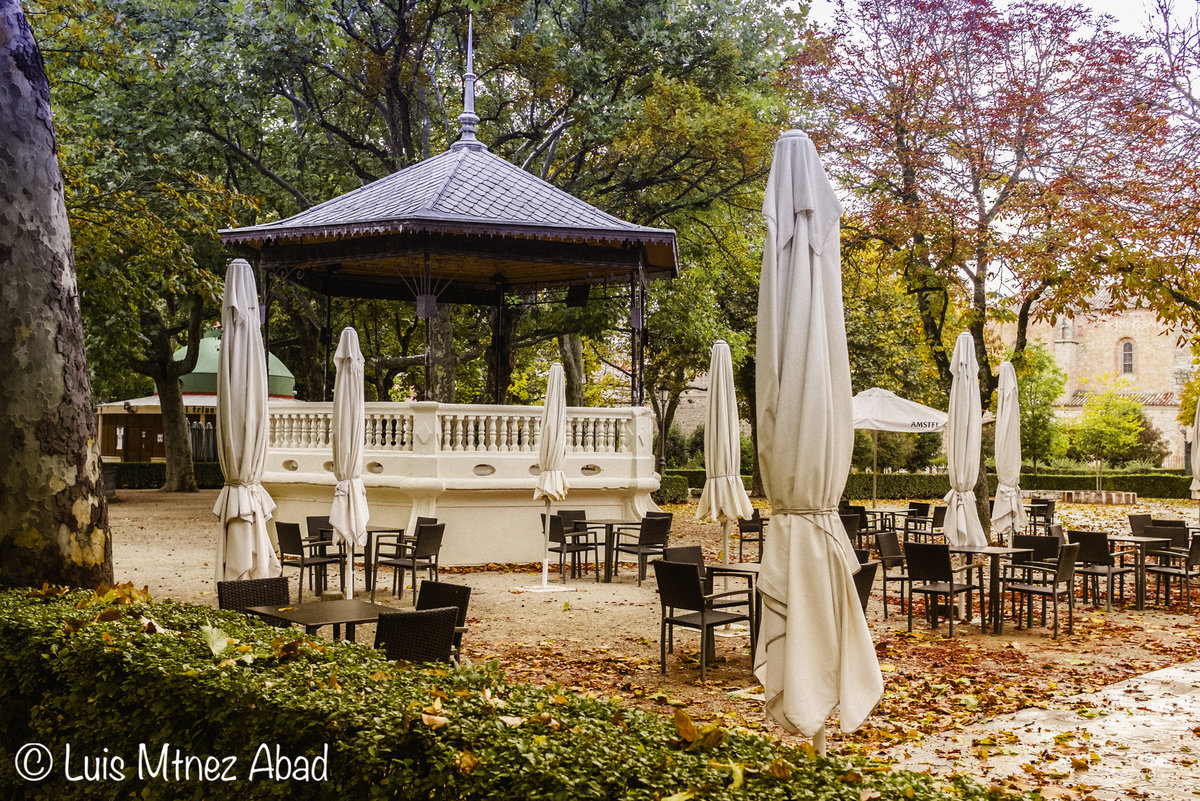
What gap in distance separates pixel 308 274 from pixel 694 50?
9.79 meters

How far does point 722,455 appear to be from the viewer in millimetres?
11352

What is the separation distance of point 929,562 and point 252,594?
6690mm

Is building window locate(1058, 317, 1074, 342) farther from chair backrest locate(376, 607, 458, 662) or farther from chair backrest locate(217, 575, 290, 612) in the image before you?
chair backrest locate(376, 607, 458, 662)

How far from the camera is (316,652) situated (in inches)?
176

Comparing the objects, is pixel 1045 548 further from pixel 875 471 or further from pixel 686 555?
pixel 875 471

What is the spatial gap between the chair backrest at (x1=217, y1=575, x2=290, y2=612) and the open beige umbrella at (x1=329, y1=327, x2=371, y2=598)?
3.01 metres

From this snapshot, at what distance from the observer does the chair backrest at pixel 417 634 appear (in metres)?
5.77

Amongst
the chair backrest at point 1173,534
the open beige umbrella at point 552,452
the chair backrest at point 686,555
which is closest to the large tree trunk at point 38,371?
the chair backrest at point 686,555

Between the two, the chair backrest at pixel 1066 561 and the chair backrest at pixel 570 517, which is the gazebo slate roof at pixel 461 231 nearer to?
the chair backrest at pixel 570 517

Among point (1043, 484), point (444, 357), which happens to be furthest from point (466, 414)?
point (1043, 484)

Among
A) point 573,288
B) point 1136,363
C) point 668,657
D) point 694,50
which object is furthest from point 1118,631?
point 1136,363

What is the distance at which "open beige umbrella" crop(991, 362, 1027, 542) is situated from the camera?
46.2 feet

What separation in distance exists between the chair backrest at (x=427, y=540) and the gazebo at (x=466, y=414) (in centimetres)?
381

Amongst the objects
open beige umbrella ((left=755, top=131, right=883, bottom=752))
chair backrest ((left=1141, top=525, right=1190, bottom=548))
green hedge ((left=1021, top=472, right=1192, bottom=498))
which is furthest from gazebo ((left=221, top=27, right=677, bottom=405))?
green hedge ((left=1021, top=472, right=1192, bottom=498))
